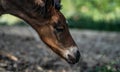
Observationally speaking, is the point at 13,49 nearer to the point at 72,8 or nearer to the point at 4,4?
the point at 4,4

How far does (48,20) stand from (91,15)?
7323mm

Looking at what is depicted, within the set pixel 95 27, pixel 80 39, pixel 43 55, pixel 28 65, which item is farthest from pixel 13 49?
pixel 95 27

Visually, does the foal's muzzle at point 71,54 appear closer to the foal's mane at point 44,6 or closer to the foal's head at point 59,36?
the foal's head at point 59,36

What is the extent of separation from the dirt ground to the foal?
45.0 inches

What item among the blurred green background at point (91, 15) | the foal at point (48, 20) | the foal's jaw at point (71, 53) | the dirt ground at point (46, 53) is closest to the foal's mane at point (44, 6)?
the foal at point (48, 20)

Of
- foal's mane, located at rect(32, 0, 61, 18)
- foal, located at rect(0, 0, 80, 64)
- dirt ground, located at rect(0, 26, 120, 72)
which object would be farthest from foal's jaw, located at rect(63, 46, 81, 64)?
dirt ground, located at rect(0, 26, 120, 72)

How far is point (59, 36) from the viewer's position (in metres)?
5.43

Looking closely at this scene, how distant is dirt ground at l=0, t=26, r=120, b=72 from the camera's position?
669cm

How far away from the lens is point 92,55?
8039mm

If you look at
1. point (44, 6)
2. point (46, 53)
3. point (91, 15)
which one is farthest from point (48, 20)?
point (91, 15)

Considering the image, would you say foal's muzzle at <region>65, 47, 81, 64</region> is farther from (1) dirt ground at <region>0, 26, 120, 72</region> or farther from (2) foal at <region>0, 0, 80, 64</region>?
(1) dirt ground at <region>0, 26, 120, 72</region>

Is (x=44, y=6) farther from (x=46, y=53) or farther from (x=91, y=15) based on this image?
(x=91, y=15)

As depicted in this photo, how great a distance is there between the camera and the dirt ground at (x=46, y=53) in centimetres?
669

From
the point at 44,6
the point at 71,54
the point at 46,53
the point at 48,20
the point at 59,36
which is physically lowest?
the point at 71,54
